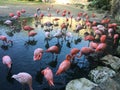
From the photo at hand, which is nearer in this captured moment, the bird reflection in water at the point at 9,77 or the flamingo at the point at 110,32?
the bird reflection in water at the point at 9,77

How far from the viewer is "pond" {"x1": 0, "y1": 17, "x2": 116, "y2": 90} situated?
7117mm

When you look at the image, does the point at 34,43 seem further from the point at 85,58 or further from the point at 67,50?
the point at 85,58

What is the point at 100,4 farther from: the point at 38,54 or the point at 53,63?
the point at 38,54

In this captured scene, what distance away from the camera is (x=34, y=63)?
27.3 feet

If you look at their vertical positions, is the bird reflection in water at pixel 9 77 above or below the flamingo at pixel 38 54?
below

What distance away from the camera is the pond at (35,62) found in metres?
7.12

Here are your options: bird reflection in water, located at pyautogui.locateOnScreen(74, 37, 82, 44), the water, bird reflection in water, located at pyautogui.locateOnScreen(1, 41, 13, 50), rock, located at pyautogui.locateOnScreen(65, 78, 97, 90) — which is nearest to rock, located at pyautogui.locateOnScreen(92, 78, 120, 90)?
rock, located at pyautogui.locateOnScreen(65, 78, 97, 90)

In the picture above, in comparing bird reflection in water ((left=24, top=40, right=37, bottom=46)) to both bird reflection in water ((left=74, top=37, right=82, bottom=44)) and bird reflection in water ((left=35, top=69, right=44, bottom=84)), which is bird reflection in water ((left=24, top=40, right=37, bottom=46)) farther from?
bird reflection in water ((left=35, top=69, right=44, bottom=84))

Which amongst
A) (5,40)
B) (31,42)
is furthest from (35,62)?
(31,42)

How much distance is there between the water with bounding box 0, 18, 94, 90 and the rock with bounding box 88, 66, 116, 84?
347 millimetres

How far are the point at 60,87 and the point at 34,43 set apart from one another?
3.88m

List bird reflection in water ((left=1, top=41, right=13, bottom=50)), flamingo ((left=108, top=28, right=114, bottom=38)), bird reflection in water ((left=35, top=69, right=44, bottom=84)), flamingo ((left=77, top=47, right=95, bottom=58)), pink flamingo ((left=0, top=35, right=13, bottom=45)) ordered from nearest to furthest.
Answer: bird reflection in water ((left=35, top=69, right=44, bottom=84)), flamingo ((left=77, top=47, right=95, bottom=58)), bird reflection in water ((left=1, top=41, right=13, bottom=50)), pink flamingo ((left=0, top=35, right=13, bottom=45)), flamingo ((left=108, top=28, right=114, bottom=38))

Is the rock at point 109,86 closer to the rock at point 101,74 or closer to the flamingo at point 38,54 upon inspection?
the rock at point 101,74

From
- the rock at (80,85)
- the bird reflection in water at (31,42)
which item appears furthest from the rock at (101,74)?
the bird reflection in water at (31,42)
